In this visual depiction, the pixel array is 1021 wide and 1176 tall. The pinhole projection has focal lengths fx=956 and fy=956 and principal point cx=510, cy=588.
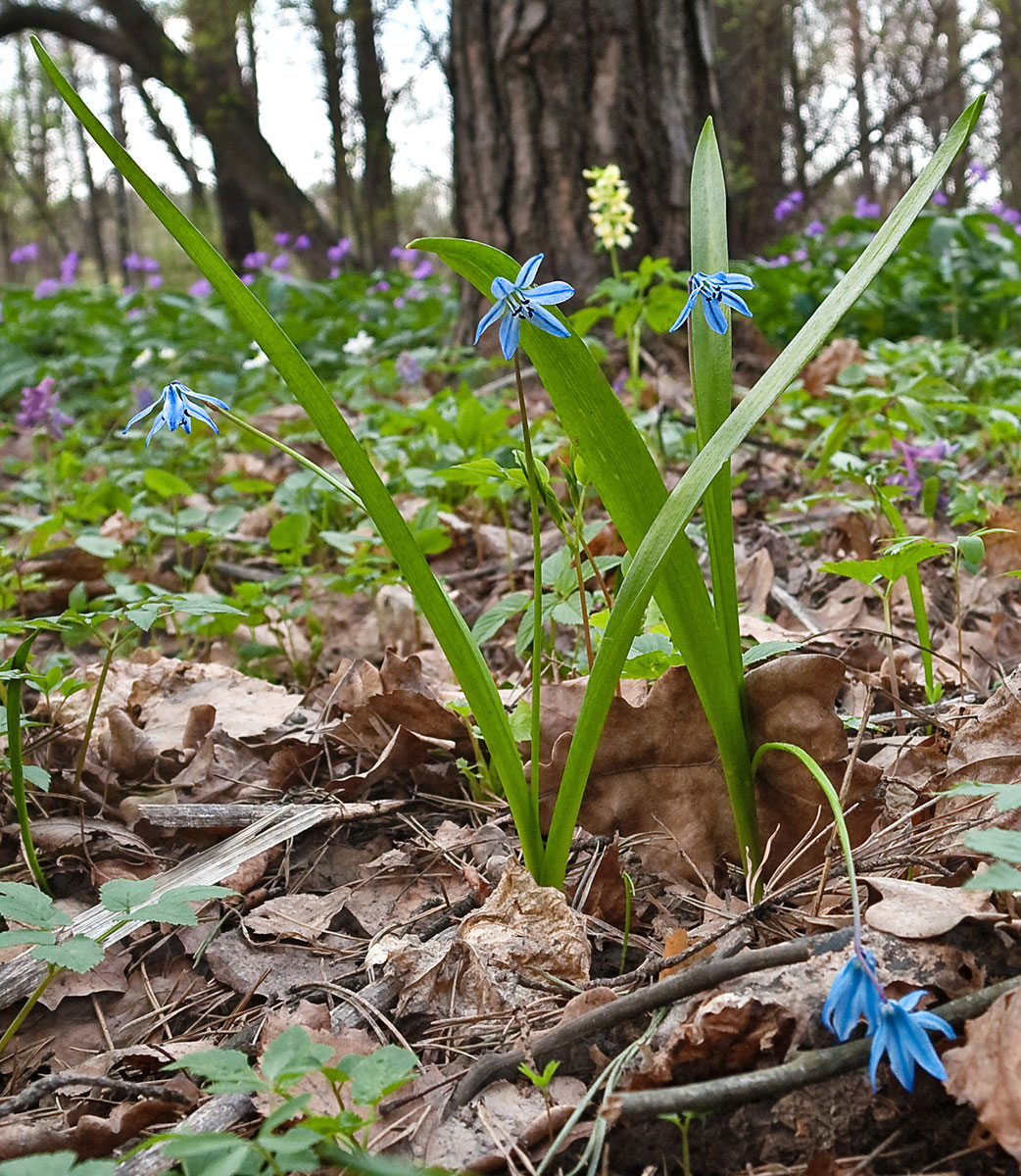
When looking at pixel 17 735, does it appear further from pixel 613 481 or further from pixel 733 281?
pixel 733 281

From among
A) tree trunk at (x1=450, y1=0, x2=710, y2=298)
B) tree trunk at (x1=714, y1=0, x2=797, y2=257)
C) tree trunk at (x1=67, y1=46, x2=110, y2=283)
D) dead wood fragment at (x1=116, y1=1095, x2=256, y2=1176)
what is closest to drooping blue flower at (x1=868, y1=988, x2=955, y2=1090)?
dead wood fragment at (x1=116, y1=1095, x2=256, y2=1176)

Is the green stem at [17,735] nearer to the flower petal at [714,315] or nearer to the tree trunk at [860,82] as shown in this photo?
the flower petal at [714,315]

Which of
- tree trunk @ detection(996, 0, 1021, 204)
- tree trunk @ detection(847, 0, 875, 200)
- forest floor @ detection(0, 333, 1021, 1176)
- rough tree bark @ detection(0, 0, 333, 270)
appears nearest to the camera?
forest floor @ detection(0, 333, 1021, 1176)

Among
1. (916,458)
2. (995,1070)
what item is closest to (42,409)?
(916,458)

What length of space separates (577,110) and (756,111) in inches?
213

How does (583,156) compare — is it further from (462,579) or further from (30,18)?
(30,18)

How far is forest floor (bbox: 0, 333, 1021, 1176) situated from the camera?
73cm

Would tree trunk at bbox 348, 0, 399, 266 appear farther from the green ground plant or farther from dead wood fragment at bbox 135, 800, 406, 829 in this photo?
the green ground plant

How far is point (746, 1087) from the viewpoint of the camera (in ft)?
2.29

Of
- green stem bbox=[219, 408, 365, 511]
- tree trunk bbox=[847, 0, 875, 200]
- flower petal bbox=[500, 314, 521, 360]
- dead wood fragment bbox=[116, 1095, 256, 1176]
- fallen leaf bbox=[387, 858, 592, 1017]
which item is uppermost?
tree trunk bbox=[847, 0, 875, 200]

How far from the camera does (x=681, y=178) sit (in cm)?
347

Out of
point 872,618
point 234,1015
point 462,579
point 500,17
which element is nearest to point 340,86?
point 500,17

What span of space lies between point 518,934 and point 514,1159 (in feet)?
0.81

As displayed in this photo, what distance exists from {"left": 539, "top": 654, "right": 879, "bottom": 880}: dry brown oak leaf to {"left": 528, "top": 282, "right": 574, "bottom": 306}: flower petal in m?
0.45
